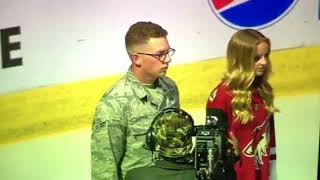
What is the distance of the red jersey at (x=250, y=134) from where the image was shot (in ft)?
6.57

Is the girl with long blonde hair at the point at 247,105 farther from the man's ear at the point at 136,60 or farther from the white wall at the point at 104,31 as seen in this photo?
the man's ear at the point at 136,60

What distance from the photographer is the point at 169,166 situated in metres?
1.73

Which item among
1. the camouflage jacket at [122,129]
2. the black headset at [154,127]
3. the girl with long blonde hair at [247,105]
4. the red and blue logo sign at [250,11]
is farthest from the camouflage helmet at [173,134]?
the red and blue logo sign at [250,11]

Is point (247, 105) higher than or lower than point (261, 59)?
lower

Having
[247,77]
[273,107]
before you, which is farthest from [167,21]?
[273,107]

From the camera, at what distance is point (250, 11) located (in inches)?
85.0

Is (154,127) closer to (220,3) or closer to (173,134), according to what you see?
(173,134)

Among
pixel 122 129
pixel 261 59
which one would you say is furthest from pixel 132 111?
pixel 261 59

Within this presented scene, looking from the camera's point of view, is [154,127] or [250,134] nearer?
[154,127]

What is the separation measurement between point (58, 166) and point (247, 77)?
3.05ft

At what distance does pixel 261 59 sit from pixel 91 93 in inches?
29.3

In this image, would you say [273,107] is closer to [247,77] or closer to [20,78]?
[247,77]

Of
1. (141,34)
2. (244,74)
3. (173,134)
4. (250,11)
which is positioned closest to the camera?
(173,134)

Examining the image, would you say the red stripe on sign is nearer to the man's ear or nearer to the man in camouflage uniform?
the man in camouflage uniform
